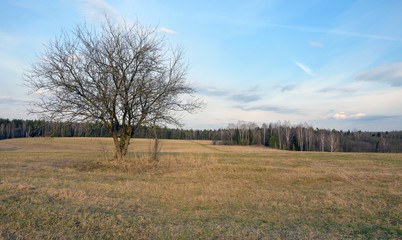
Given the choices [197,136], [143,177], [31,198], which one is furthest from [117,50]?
[197,136]

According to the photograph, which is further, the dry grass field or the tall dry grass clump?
the tall dry grass clump

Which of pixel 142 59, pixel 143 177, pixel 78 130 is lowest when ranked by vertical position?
pixel 143 177

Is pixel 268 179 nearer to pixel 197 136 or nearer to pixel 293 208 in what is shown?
pixel 293 208

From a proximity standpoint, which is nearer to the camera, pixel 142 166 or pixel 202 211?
pixel 202 211

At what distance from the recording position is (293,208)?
7.10 metres

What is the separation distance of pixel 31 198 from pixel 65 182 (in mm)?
3215

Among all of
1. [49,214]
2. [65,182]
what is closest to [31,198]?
[49,214]

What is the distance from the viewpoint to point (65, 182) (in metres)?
10.2

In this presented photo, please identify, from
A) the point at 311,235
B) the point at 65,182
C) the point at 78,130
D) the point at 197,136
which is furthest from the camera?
the point at 197,136

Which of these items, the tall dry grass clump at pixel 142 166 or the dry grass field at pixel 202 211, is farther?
the tall dry grass clump at pixel 142 166

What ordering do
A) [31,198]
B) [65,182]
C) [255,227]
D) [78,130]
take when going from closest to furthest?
[255,227], [31,198], [65,182], [78,130]

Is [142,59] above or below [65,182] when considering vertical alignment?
above

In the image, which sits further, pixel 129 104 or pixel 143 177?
pixel 129 104

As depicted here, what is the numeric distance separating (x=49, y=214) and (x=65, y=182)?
16.3 feet
